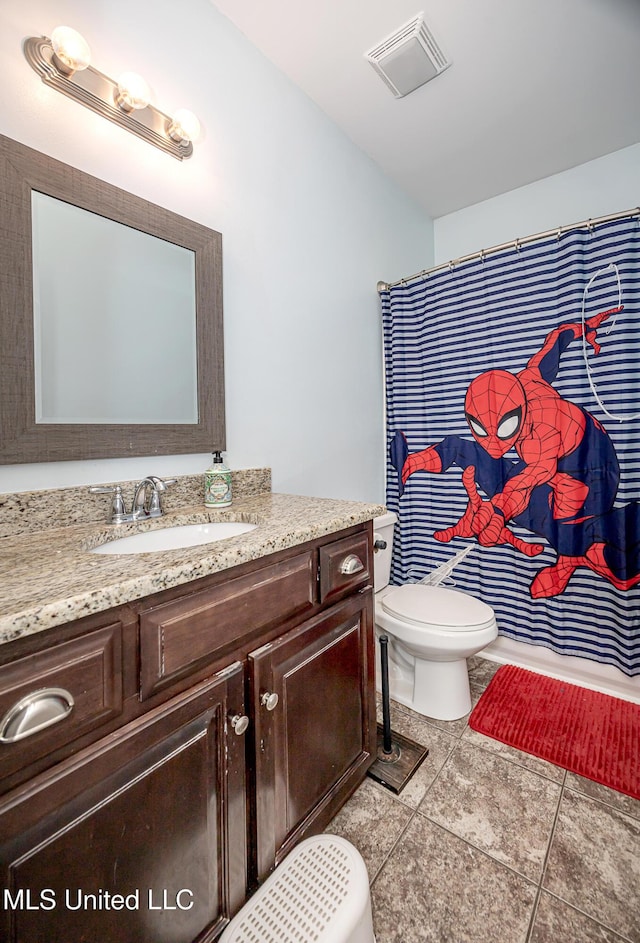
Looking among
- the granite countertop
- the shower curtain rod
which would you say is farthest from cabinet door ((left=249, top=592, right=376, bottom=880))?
the shower curtain rod

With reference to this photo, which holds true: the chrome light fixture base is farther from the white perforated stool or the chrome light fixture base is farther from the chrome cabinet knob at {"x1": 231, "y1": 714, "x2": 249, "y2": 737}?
the white perforated stool

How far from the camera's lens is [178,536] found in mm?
1107

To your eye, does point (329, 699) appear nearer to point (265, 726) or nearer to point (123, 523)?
point (265, 726)

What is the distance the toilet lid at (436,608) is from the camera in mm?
1469

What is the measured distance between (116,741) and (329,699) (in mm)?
570

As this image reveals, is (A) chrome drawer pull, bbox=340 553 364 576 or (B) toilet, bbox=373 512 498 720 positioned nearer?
(A) chrome drawer pull, bbox=340 553 364 576

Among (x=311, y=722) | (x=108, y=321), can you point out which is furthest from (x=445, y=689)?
(x=108, y=321)

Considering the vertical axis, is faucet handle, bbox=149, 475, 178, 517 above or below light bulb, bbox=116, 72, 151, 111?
below

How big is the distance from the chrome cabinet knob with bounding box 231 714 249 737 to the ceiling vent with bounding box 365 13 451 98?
88.1 inches

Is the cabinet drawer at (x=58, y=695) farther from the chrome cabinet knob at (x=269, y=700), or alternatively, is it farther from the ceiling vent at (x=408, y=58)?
the ceiling vent at (x=408, y=58)

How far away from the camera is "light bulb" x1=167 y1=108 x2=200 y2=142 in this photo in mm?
1178

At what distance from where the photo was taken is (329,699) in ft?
3.34

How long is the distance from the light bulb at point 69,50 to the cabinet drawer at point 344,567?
4.50 feet

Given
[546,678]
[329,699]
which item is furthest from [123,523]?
[546,678]
